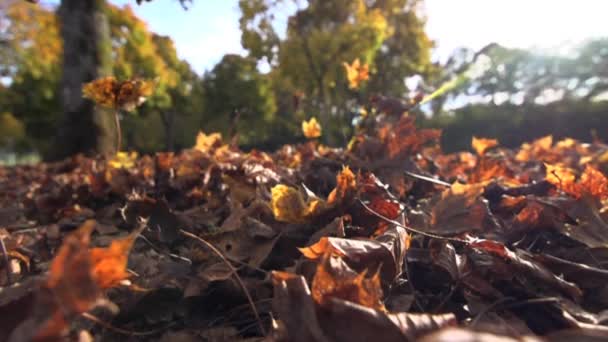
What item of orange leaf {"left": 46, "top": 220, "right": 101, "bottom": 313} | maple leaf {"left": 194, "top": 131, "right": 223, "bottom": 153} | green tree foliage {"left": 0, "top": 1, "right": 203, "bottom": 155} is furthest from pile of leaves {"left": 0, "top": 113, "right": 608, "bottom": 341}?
green tree foliage {"left": 0, "top": 1, "right": 203, "bottom": 155}

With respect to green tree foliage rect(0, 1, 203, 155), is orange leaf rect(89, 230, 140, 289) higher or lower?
lower

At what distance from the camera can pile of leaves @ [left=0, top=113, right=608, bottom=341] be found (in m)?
0.52

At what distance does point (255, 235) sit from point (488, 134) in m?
16.6

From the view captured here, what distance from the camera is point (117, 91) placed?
1.63m

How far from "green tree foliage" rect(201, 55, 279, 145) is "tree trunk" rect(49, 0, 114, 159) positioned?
17.4 metres

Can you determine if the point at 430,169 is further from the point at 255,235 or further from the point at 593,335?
the point at 593,335

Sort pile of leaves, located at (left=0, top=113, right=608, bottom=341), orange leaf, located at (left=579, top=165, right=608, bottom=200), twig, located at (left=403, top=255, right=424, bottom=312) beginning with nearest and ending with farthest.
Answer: pile of leaves, located at (left=0, top=113, right=608, bottom=341), twig, located at (left=403, top=255, right=424, bottom=312), orange leaf, located at (left=579, top=165, right=608, bottom=200)

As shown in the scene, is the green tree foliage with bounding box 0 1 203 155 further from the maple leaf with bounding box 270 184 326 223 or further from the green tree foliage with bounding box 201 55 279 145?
the maple leaf with bounding box 270 184 326 223

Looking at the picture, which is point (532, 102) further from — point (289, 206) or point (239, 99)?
point (289, 206)

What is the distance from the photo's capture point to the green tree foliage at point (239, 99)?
23859mm

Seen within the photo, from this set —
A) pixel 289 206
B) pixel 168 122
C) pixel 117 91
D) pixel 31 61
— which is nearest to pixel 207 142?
pixel 117 91

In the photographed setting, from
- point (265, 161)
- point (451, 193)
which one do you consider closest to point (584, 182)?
point (451, 193)

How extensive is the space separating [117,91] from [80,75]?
4.36m

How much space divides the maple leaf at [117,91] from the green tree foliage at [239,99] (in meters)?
21.4
